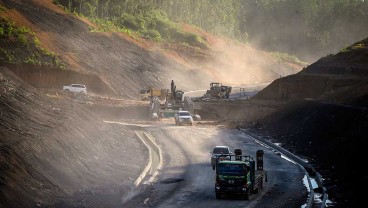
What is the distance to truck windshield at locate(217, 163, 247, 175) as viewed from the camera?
33.5 metres

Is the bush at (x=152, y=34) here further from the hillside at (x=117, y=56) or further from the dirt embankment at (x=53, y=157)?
the dirt embankment at (x=53, y=157)

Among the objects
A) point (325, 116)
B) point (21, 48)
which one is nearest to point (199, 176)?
point (325, 116)

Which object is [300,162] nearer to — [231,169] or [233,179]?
[231,169]

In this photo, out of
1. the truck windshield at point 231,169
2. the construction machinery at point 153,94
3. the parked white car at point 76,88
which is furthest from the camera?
the construction machinery at point 153,94

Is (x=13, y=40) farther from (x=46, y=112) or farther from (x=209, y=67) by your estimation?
(x=209, y=67)

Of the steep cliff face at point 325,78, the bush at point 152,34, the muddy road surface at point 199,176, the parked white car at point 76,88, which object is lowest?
the muddy road surface at point 199,176

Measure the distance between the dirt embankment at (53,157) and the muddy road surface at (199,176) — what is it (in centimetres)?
204

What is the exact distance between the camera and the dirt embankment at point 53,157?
29016 millimetres

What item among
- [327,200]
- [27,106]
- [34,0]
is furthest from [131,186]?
[34,0]

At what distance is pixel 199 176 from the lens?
42594 mm

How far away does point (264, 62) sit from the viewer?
16000 centimetres

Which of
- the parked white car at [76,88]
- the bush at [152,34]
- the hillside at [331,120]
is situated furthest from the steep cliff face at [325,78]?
the bush at [152,34]

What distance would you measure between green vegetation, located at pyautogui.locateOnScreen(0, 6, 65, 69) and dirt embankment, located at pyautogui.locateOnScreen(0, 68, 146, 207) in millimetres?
31520

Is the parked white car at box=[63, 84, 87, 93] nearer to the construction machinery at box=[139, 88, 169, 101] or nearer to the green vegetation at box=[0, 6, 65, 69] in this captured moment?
the green vegetation at box=[0, 6, 65, 69]
